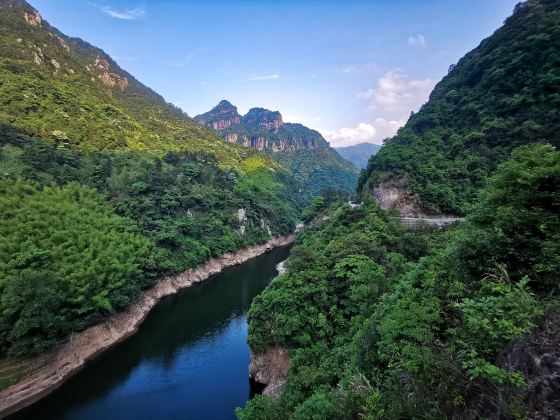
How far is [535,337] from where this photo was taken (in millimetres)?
4980

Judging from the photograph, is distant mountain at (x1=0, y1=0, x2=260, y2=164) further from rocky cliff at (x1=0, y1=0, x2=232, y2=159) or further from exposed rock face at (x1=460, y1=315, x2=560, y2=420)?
exposed rock face at (x1=460, y1=315, x2=560, y2=420)

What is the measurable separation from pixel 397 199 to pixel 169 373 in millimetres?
31659

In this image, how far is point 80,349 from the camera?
2523 cm

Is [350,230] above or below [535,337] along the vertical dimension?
below

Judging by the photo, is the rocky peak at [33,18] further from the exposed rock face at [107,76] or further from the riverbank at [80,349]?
the riverbank at [80,349]

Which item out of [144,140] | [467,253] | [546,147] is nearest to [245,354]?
[467,253]

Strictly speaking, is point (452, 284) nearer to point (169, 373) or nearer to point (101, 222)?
point (169, 373)

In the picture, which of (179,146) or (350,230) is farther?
(179,146)

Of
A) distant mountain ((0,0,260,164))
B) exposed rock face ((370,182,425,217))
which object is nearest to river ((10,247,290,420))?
exposed rock face ((370,182,425,217))

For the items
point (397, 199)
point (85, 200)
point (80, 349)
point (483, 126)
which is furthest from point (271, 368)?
point (483, 126)

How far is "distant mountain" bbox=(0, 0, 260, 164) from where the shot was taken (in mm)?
51719

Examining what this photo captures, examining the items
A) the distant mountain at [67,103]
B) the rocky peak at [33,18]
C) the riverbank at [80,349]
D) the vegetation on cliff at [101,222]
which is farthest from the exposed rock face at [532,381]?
the rocky peak at [33,18]

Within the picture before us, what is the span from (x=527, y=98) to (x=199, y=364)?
4284 centimetres

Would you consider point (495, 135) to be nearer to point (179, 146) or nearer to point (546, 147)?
point (546, 147)
